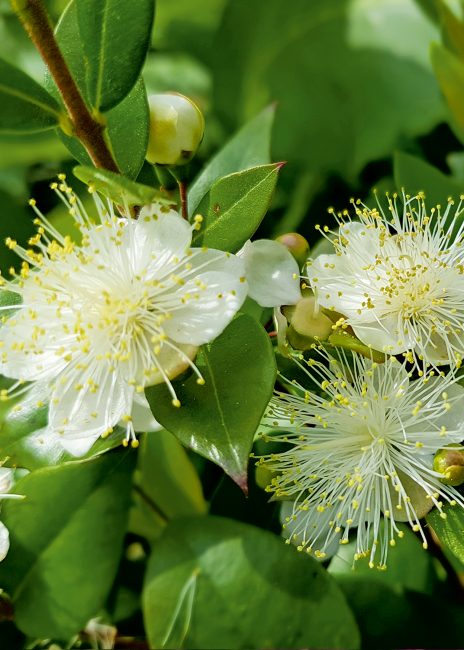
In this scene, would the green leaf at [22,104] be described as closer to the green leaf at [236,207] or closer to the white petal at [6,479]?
the green leaf at [236,207]

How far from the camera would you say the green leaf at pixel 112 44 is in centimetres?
81

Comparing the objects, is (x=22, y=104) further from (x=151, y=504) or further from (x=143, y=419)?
(x=151, y=504)

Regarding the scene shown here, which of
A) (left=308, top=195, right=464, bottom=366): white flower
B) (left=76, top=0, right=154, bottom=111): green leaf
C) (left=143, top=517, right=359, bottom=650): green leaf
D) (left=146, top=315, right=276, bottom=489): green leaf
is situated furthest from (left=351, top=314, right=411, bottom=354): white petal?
(left=76, top=0, right=154, bottom=111): green leaf

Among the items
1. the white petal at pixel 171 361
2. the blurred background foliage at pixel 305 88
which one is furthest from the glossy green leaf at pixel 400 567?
the blurred background foliage at pixel 305 88

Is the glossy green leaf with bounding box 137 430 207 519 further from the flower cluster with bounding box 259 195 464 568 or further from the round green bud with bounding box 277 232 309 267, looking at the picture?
the round green bud with bounding box 277 232 309 267

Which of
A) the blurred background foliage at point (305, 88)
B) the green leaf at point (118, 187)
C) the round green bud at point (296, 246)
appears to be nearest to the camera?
the green leaf at point (118, 187)

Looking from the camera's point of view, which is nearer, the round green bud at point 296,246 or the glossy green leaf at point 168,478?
the round green bud at point 296,246

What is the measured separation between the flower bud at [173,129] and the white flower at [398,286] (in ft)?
0.64

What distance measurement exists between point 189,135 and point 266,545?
0.46 metres

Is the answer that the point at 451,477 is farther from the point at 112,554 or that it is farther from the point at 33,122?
the point at 33,122

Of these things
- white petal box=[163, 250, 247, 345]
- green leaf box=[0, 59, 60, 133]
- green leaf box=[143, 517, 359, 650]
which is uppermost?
green leaf box=[0, 59, 60, 133]

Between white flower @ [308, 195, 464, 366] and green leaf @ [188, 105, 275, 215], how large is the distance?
0.89 ft

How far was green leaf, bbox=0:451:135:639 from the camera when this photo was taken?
0.89 metres

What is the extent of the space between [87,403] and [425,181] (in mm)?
612
